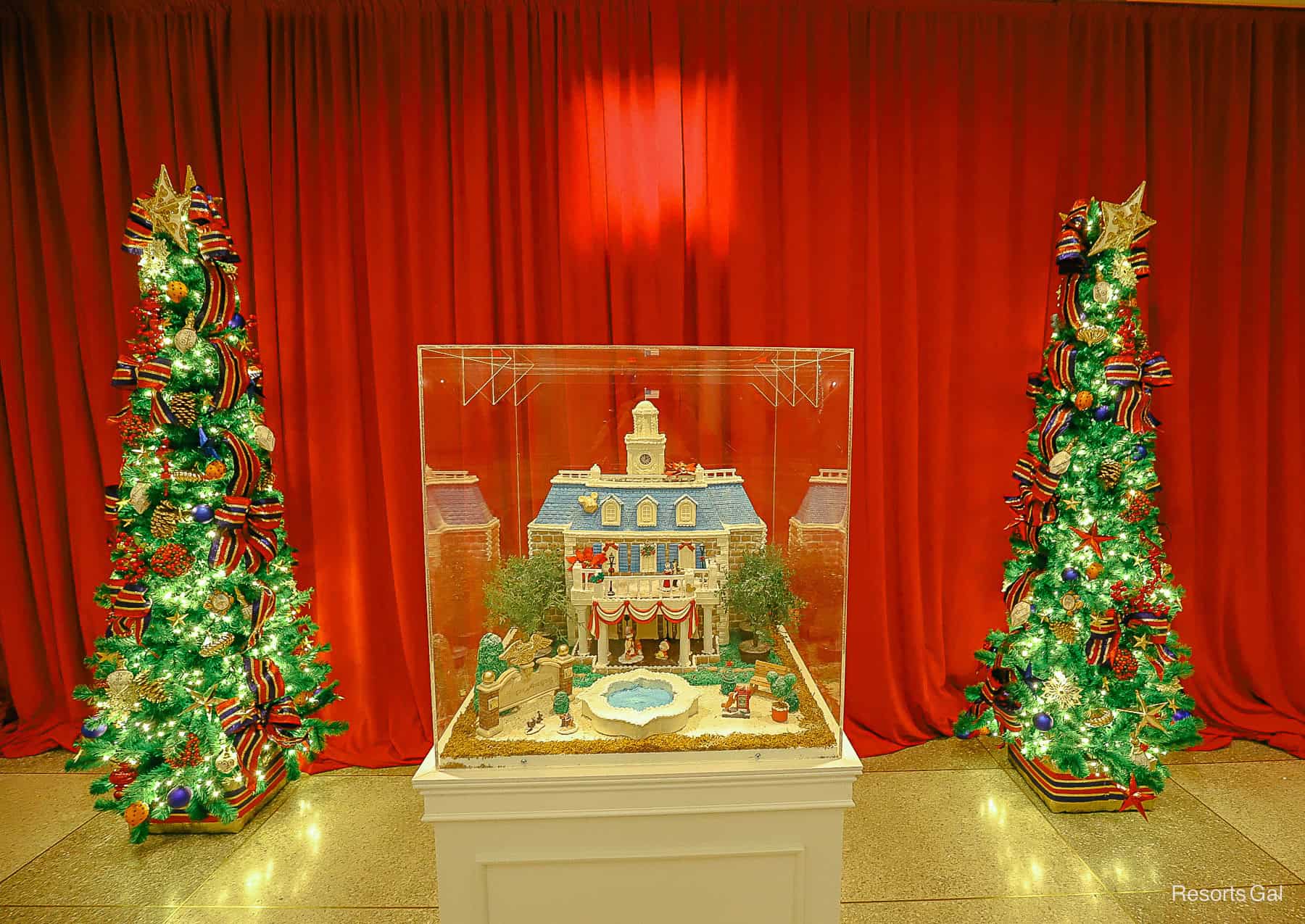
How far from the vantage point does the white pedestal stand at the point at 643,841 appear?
185 centimetres

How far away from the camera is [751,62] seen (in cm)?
311

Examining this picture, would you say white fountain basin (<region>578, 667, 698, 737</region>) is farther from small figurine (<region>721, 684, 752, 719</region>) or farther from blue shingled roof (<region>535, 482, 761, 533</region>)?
blue shingled roof (<region>535, 482, 761, 533</region>)

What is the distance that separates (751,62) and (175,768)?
13.5 ft

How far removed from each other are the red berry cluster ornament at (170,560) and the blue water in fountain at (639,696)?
75.4 inches

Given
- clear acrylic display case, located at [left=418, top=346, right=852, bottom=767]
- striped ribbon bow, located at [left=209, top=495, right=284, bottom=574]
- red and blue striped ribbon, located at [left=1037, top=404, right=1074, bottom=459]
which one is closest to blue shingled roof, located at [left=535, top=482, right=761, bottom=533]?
clear acrylic display case, located at [left=418, top=346, right=852, bottom=767]

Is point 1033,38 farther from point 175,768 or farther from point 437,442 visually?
point 175,768

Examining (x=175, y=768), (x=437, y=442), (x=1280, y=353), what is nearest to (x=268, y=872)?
(x=175, y=768)

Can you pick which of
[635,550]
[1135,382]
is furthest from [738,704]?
[1135,382]

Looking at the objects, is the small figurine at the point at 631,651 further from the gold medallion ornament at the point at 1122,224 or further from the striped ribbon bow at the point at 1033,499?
the gold medallion ornament at the point at 1122,224

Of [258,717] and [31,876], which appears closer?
[31,876]

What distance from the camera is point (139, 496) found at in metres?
2.54

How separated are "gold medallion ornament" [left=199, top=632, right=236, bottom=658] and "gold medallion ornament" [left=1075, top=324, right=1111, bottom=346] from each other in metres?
3.84

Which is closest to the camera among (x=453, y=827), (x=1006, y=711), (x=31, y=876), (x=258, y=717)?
(x=453, y=827)

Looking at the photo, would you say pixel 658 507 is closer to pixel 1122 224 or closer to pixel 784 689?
pixel 784 689
